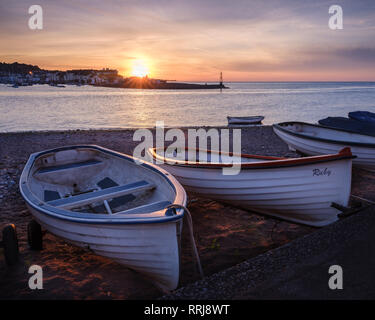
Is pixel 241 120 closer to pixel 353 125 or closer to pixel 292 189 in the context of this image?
pixel 353 125

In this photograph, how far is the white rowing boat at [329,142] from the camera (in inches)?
319

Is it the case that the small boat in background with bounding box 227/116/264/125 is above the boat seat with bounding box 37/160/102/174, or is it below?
above

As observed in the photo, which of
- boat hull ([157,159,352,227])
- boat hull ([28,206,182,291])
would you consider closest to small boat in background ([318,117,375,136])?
boat hull ([157,159,352,227])

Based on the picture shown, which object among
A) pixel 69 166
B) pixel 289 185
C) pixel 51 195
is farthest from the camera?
pixel 69 166

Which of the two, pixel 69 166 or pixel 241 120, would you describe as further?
pixel 241 120

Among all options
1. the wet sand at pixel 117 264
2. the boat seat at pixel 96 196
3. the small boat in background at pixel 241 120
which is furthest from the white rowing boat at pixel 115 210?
the small boat in background at pixel 241 120

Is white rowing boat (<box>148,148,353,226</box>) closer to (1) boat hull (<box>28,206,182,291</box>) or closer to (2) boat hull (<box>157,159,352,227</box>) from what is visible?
(2) boat hull (<box>157,159,352,227</box>)

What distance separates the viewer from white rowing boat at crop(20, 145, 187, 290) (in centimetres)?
337

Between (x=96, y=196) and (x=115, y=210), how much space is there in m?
0.49

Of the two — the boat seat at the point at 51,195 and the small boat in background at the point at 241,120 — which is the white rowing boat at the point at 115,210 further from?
the small boat in background at the point at 241,120

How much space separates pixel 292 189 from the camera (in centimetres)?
505

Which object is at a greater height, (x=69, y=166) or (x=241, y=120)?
(x=241, y=120)

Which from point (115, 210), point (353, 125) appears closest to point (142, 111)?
point (353, 125)
